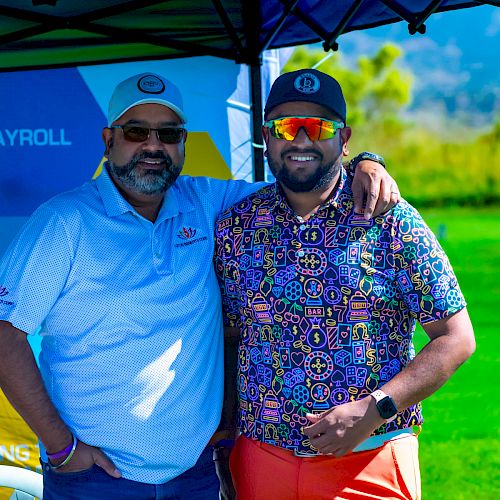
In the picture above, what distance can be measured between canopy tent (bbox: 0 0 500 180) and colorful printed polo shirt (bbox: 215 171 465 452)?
1463mm

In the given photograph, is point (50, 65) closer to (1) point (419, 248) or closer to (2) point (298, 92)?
(2) point (298, 92)

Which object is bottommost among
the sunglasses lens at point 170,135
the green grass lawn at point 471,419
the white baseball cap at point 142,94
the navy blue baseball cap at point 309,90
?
the green grass lawn at point 471,419

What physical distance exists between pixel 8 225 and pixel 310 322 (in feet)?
8.58

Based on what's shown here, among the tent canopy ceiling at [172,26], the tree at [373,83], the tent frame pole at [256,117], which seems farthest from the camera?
the tree at [373,83]

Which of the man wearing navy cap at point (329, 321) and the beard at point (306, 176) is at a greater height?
the beard at point (306, 176)

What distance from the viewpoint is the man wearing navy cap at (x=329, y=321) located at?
204 cm

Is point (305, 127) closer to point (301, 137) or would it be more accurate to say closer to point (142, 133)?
point (301, 137)

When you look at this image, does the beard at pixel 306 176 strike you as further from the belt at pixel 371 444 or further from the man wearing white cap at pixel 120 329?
the belt at pixel 371 444

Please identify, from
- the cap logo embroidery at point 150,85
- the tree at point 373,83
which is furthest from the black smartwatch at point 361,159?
the tree at point 373,83

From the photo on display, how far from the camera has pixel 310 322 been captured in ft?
6.90

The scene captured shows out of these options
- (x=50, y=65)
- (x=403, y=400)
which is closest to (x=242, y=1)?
(x=50, y=65)

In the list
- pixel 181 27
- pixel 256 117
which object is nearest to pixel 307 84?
pixel 181 27

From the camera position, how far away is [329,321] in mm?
2094

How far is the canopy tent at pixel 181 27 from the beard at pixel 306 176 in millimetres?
1339
